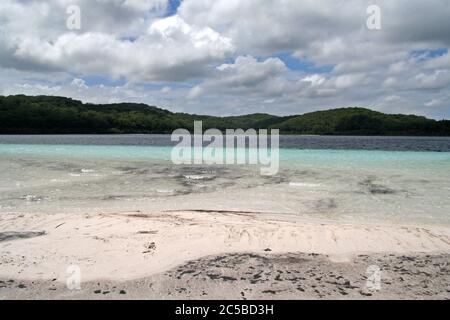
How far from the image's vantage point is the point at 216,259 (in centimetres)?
560

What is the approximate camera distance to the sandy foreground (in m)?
4.45

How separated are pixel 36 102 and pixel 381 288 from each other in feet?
647

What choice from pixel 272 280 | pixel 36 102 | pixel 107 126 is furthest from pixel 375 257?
pixel 36 102

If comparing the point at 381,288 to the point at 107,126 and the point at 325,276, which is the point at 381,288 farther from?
the point at 107,126

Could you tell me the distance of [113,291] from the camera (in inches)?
172

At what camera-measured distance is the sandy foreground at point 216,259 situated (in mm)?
4445
